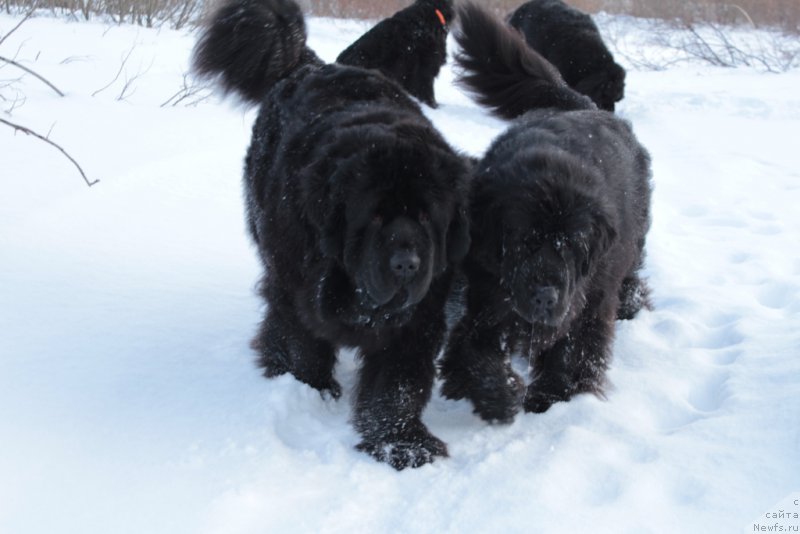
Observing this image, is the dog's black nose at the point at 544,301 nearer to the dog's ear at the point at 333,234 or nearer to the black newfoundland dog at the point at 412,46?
the dog's ear at the point at 333,234

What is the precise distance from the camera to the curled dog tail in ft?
13.2

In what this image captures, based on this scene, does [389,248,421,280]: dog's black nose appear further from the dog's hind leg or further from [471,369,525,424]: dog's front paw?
the dog's hind leg

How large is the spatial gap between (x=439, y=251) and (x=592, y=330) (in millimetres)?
873

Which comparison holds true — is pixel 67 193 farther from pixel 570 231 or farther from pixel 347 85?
pixel 570 231

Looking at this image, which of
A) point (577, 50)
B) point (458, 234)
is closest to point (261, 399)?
point (458, 234)

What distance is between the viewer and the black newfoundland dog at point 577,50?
8.65m

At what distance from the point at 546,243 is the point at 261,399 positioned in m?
1.28

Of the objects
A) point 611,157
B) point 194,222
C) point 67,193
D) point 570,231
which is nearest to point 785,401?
point 570,231

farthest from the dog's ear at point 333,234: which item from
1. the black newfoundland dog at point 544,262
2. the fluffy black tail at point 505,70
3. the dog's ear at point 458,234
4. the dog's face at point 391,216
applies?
the fluffy black tail at point 505,70

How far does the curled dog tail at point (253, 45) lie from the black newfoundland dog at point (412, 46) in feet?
12.8

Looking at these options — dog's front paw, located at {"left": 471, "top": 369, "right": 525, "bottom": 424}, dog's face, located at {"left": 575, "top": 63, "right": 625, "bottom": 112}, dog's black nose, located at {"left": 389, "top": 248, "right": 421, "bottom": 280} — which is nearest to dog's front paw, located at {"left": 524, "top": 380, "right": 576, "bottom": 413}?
dog's front paw, located at {"left": 471, "top": 369, "right": 525, "bottom": 424}

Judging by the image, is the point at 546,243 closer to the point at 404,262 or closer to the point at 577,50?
the point at 404,262

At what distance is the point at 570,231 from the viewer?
283cm

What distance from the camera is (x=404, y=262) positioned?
2.56 metres
